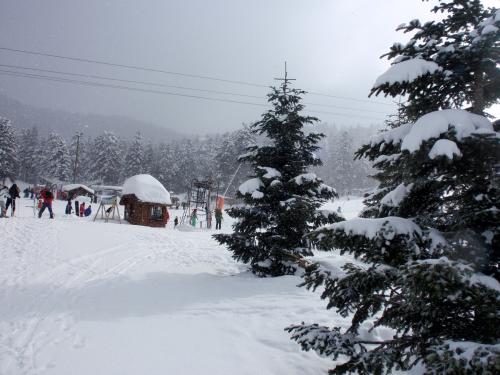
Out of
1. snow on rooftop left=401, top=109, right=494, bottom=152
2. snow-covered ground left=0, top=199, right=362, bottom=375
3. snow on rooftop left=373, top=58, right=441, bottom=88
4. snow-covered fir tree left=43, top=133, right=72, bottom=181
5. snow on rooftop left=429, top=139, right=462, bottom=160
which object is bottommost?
snow-covered ground left=0, top=199, right=362, bottom=375

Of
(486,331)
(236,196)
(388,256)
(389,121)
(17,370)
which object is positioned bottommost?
(17,370)

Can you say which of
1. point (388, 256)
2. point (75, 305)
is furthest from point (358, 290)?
point (75, 305)

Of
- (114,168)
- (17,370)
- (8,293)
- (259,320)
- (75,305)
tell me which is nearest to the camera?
(17,370)

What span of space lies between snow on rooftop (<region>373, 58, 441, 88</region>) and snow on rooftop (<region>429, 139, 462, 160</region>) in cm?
85

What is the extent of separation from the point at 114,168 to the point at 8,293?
79.0 metres

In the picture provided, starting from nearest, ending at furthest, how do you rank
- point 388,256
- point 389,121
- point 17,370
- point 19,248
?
point 388,256
point 17,370
point 19,248
point 389,121

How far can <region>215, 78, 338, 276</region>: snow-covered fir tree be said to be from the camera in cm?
988

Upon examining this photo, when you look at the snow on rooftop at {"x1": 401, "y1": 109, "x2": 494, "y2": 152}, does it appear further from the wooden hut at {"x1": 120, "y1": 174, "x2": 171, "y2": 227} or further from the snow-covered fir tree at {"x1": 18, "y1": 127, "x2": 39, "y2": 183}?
the snow-covered fir tree at {"x1": 18, "y1": 127, "x2": 39, "y2": 183}

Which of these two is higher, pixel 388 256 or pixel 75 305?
pixel 388 256

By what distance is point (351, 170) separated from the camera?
3314 inches

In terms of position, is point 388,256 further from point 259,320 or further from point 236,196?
point 236,196

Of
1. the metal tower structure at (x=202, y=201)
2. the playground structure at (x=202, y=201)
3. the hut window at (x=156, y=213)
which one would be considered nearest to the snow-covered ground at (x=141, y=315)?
the hut window at (x=156, y=213)

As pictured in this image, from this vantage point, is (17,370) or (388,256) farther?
(17,370)

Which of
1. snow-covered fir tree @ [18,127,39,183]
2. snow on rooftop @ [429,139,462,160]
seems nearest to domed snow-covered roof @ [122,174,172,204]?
snow on rooftop @ [429,139,462,160]
